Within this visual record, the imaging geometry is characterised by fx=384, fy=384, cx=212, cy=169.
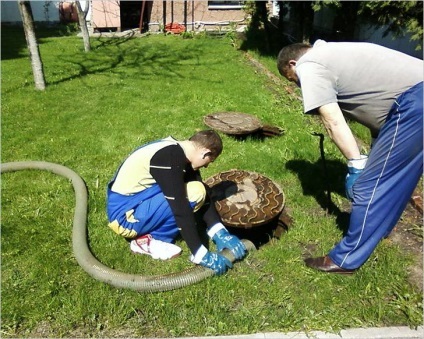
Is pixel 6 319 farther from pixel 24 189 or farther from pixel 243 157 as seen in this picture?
pixel 243 157

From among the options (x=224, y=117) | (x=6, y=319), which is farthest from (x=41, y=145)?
(x=6, y=319)

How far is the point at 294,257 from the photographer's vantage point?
11.1 ft

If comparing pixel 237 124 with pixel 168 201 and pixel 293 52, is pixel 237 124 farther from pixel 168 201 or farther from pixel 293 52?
pixel 168 201

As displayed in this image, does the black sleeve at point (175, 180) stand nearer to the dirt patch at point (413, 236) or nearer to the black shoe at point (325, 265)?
the black shoe at point (325, 265)

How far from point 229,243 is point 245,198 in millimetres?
538

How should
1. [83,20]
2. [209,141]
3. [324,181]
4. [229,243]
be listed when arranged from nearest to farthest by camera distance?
[209,141]
[229,243]
[324,181]
[83,20]

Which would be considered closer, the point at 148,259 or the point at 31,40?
the point at 148,259

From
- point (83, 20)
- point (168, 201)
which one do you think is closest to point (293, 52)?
point (168, 201)

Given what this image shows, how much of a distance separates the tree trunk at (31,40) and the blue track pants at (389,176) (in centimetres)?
671

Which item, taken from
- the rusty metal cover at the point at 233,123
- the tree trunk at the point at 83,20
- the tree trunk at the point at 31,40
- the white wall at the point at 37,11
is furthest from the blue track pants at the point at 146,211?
the white wall at the point at 37,11

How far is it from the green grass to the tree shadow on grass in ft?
0.07

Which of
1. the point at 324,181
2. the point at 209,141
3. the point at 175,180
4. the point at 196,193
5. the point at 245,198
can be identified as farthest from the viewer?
the point at 324,181

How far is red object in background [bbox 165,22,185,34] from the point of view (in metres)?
15.3

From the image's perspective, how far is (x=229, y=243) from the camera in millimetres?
3291
